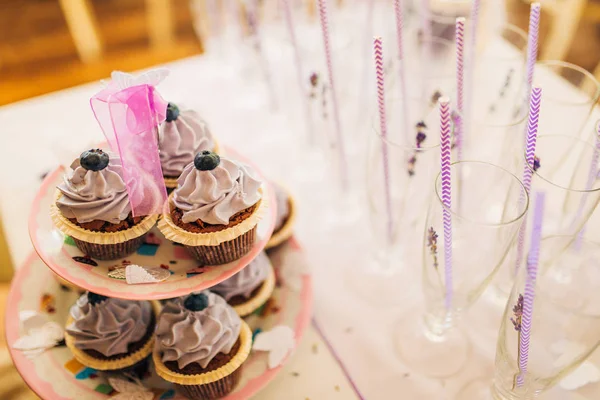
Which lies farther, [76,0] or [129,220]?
[76,0]

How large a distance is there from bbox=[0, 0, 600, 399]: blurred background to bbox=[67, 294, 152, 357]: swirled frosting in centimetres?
100

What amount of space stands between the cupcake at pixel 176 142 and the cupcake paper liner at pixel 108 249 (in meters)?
0.15

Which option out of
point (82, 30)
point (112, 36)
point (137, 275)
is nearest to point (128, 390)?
point (137, 275)

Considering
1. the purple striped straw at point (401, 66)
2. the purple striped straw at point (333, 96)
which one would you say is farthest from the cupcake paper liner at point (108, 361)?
the purple striped straw at point (401, 66)

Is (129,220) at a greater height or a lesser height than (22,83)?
greater

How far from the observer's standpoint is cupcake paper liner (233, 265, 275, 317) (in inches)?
50.1

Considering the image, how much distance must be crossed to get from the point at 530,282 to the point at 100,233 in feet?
2.36

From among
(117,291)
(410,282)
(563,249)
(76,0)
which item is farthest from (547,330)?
(76,0)

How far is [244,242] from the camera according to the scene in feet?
3.61

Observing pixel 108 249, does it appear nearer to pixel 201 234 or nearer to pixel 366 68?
pixel 201 234

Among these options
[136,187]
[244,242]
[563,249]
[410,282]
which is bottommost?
[410,282]

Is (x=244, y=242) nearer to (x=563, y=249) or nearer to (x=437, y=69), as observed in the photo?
(x=563, y=249)

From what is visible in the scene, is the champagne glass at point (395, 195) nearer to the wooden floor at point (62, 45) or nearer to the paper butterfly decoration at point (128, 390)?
the paper butterfly decoration at point (128, 390)

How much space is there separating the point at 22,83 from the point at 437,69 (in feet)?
5.76
